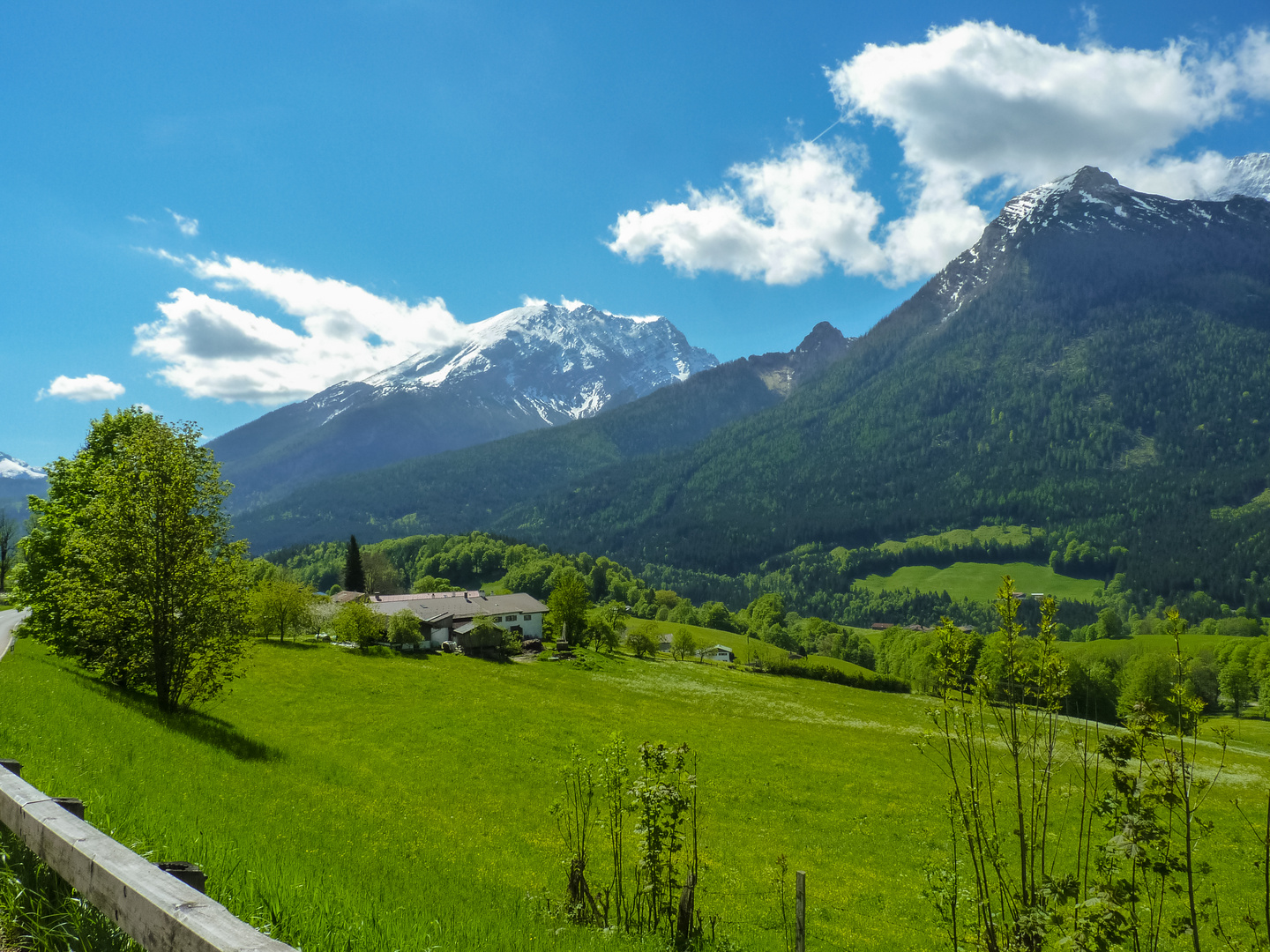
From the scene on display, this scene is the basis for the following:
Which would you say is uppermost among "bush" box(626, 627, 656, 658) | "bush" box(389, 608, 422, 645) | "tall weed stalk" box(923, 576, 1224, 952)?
"tall weed stalk" box(923, 576, 1224, 952)

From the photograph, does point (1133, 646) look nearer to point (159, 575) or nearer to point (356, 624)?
point (356, 624)

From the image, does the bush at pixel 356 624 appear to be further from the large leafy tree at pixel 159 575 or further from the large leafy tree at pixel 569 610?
the large leafy tree at pixel 159 575

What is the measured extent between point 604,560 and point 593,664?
98.7m

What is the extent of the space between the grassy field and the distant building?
32.5m

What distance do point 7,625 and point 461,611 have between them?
2687 inches

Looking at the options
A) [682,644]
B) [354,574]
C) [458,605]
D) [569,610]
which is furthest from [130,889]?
[354,574]

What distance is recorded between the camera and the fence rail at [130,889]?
3023 millimetres

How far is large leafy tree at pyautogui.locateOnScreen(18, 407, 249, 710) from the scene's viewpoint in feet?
73.2

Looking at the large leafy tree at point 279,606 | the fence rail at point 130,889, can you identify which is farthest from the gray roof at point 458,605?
the fence rail at point 130,889

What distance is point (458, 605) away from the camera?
353 ft

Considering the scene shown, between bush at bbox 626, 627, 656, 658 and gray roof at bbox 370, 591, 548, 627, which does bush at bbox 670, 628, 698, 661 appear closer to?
bush at bbox 626, 627, 656, 658

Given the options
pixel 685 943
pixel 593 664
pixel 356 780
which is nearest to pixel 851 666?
pixel 593 664

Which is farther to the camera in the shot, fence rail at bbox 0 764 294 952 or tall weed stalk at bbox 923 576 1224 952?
tall weed stalk at bbox 923 576 1224 952

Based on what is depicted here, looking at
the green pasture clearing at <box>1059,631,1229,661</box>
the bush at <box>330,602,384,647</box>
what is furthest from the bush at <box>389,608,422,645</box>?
the green pasture clearing at <box>1059,631,1229,661</box>
